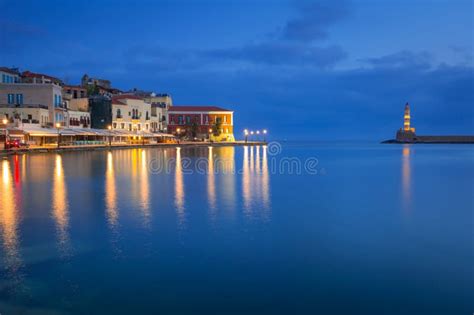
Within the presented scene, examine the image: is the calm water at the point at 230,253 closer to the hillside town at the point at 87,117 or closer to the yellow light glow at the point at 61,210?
the yellow light glow at the point at 61,210

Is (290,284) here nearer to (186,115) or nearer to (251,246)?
(251,246)

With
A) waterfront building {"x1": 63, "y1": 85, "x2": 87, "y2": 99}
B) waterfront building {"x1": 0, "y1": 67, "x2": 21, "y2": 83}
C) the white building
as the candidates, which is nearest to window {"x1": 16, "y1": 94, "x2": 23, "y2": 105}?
waterfront building {"x1": 0, "y1": 67, "x2": 21, "y2": 83}

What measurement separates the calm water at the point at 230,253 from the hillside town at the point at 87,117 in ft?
81.8

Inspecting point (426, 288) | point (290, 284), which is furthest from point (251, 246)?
point (426, 288)

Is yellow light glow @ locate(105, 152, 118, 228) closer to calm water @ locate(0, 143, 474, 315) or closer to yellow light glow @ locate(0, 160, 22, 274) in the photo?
calm water @ locate(0, 143, 474, 315)

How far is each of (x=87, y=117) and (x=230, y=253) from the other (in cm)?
4392

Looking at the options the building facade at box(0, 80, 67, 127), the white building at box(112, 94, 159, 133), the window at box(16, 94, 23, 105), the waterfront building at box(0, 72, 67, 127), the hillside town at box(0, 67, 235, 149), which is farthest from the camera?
the white building at box(112, 94, 159, 133)

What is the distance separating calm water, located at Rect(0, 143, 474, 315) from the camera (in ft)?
17.5

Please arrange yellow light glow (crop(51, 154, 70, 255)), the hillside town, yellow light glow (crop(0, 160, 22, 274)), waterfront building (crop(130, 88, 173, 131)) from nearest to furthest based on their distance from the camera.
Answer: yellow light glow (crop(0, 160, 22, 274)) → yellow light glow (crop(51, 154, 70, 255)) → the hillside town → waterfront building (crop(130, 88, 173, 131))

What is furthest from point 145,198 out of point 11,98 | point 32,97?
point 11,98

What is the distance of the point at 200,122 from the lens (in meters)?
65.7

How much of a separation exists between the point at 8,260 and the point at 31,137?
112 ft

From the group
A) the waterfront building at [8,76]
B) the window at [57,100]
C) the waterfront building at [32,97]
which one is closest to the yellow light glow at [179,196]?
the waterfront building at [32,97]

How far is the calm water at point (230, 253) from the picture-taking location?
5.35 metres
